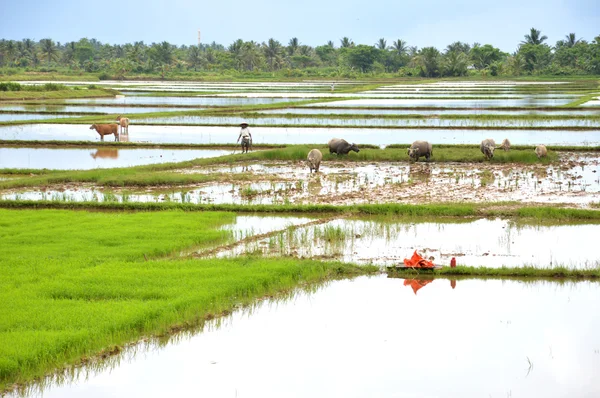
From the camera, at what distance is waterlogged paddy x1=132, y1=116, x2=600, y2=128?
2108 centimetres

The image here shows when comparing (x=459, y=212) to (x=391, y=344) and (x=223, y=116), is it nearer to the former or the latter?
(x=391, y=344)

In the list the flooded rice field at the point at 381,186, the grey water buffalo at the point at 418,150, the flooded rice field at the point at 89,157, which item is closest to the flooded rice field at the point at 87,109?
the flooded rice field at the point at 89,157

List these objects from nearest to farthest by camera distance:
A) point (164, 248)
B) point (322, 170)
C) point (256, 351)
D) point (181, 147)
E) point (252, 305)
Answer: point (256, 351) → point (252, 305) → point (164, 248) → point (322, 170) → point (181, 147)

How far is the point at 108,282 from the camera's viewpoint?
22.4 feet

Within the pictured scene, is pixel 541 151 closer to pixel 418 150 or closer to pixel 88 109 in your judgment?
pixel 418 150

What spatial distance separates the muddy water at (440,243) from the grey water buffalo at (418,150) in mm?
5023

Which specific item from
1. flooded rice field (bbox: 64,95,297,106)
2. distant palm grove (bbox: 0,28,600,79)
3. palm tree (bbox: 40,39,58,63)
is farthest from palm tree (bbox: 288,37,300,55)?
flooded rice field (bbox: 64,95,297,106)

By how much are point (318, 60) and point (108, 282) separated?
77.2m

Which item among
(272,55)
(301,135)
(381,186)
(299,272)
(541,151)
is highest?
(272,55)

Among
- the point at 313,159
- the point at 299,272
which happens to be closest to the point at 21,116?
the point at 313,159

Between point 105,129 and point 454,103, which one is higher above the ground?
point 454,103

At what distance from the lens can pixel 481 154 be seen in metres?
15.1

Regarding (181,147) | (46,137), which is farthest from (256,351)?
(46,137)

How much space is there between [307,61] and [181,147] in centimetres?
6370
